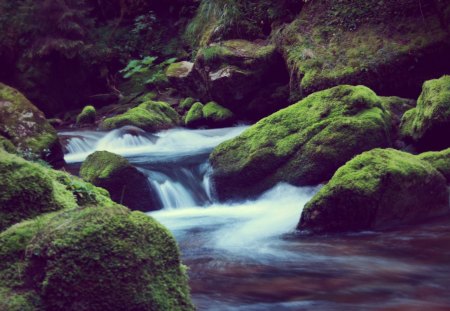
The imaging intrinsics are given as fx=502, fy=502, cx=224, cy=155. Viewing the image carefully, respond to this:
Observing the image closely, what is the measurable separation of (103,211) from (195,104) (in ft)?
41.9

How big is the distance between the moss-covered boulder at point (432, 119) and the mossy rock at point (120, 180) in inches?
182

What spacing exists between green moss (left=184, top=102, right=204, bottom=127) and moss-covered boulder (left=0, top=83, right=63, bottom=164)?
5498mm

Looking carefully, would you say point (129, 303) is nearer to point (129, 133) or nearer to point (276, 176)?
point (276, 176)

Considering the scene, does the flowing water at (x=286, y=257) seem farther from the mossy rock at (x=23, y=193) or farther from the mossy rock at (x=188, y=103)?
the mossy rock at (x=188, y=103)

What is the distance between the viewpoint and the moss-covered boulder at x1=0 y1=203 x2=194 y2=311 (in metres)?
2.74

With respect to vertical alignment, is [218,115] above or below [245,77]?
below

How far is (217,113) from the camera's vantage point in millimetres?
14859

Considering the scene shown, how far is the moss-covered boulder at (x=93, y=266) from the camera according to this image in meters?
2.74

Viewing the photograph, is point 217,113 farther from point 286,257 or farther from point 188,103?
point 286,257

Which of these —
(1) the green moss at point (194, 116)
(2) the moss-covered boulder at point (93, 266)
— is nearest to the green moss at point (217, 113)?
(1) the green moss at point (194, 116)

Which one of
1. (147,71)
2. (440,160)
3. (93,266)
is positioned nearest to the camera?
(93,266)

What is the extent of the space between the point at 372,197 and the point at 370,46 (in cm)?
744

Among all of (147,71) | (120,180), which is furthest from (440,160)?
(147,71)

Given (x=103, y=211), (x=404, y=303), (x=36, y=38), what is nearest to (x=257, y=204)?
(x=404, y=303)
